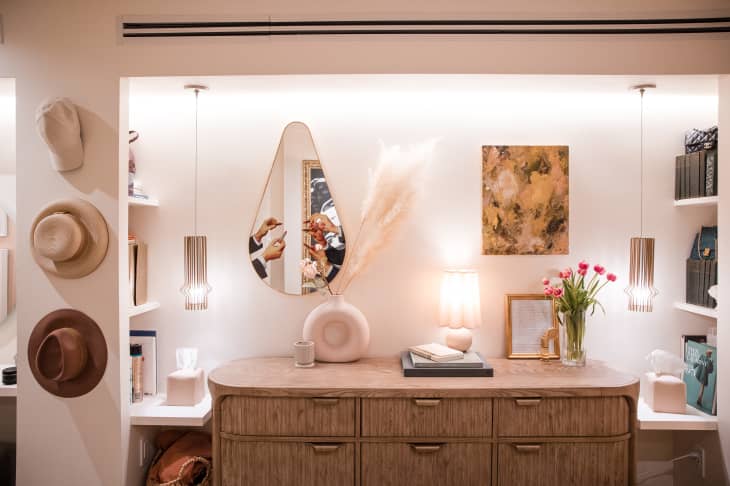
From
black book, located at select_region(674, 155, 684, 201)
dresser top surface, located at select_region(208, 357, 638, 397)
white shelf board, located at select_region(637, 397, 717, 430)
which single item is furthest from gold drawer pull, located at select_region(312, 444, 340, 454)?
black book, located at select_region(674, 155, 684, 201)

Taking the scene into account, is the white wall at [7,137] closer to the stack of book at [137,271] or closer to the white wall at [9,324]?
the white wall at [9,324]

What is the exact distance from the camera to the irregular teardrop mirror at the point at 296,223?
2541 millimetres

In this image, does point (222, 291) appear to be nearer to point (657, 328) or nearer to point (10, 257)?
point (10, 257)

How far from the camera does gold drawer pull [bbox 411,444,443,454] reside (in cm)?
201

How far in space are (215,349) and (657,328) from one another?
2371mm

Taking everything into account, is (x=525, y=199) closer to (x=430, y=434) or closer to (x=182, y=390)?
(x=430, y=434)

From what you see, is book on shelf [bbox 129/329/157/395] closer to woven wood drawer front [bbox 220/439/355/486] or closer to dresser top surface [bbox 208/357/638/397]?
dresser top surface [bbox 208/357/638/397]

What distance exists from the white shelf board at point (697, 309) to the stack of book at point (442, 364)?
1057mm

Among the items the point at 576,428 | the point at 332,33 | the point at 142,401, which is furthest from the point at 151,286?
the point at 576,428

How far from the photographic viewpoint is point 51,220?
2.00 m

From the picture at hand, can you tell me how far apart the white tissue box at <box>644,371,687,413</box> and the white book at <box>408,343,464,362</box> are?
0.92 metres

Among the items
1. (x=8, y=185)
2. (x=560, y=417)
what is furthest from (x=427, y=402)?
(x=8, y=185)

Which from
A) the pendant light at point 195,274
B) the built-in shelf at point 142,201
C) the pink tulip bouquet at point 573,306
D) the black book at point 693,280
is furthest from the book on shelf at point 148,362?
the black book at point 693,280

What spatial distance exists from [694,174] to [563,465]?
156 cm
